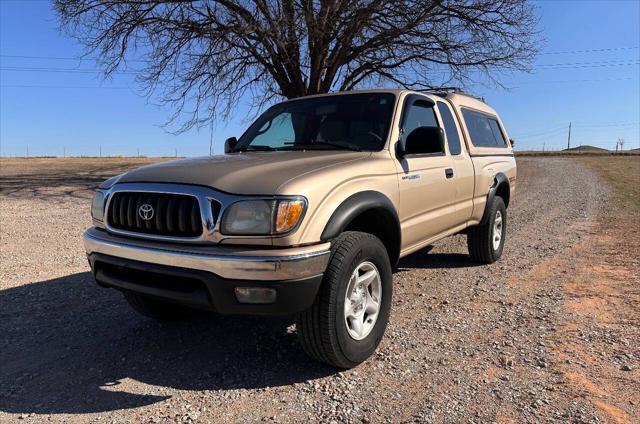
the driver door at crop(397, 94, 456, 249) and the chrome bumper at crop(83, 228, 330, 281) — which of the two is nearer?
the chrome bumper at crop(83, 228, 330, 281)

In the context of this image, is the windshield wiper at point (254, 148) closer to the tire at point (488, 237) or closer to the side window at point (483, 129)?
the side window at point (483, 129)

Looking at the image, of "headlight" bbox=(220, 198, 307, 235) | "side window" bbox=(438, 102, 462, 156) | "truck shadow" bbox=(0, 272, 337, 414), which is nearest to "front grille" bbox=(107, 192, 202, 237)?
"headlight" bbox=(220, 198, 307, 235)

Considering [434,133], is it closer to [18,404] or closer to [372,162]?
[372,162]

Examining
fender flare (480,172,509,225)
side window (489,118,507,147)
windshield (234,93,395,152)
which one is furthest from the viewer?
side window (489,118,507,147)

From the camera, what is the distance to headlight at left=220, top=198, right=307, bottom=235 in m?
2.81

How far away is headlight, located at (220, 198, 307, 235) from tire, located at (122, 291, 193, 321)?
1460 mm

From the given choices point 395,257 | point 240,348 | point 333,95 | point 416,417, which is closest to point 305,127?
point 333,95

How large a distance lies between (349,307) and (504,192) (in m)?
4.25

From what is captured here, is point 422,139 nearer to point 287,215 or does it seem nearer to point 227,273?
point 287,215

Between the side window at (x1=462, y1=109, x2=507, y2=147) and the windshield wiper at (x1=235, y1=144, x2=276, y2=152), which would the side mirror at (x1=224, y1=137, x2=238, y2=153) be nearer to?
the windshield wiper at (x1=235, y1=144, x2=276, y2=152)

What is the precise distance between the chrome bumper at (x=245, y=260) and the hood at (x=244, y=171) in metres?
0.36

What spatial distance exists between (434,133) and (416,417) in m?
2.30

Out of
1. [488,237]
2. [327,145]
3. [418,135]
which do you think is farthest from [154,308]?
[488,237]

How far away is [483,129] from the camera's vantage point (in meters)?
6.24
